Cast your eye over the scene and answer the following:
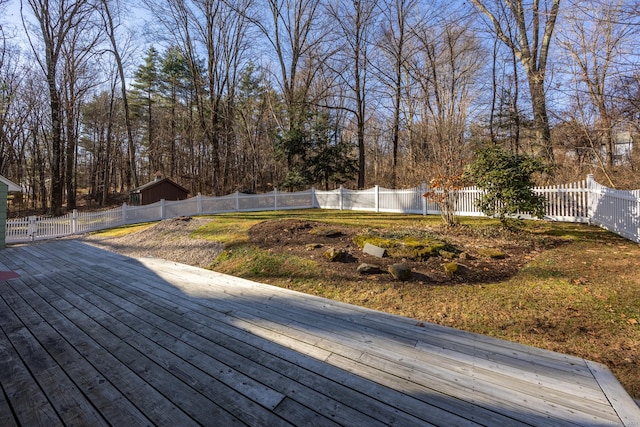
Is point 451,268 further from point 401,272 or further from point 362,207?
point 362,207

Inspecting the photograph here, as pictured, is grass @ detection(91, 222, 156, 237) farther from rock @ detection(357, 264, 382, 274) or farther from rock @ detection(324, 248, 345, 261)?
rock @ detection(357, 264, 382, 274)

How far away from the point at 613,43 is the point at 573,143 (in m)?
6.38

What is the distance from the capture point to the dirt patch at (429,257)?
4227mm

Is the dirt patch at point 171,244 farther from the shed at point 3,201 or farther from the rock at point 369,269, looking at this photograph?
the rock at point 369,269

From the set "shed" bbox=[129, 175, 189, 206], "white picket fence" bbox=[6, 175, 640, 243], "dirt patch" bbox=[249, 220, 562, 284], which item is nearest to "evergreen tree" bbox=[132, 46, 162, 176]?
"shed" bbox=[129, 175, 189, 206]

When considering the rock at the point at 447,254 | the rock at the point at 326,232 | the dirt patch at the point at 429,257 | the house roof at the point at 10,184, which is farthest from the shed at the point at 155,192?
the rock at the point at 447,254

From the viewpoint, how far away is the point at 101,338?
2551 millimetres

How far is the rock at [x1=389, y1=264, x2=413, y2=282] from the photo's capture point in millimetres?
4027

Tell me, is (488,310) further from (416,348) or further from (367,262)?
(367,262)

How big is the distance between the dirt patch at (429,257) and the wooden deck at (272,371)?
142cm

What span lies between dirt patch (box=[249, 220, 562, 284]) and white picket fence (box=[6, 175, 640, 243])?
2001mm

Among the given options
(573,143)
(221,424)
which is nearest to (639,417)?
(221,424)

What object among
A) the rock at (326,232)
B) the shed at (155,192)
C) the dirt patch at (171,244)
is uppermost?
the shed at (155,192)

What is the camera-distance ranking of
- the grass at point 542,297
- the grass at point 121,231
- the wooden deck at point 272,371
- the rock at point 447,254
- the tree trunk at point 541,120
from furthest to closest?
the tree trunk at point 541,120 → the grass at point 121,231 → the rock at point 447,254 → the grass at point 542,297 → the wooden deck at point 272,371
